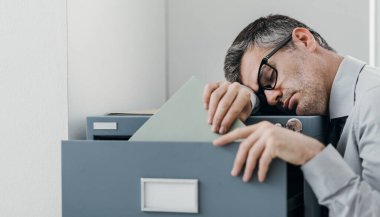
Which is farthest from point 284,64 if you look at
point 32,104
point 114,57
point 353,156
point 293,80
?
point 32,104

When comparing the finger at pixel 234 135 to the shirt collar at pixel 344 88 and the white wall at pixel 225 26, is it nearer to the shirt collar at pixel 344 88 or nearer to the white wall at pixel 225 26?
the shirt collar at pixel 344 88

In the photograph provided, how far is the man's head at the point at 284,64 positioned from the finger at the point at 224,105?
0.19 m

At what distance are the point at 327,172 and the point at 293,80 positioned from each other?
32 centimetres

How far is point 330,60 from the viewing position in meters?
0.98

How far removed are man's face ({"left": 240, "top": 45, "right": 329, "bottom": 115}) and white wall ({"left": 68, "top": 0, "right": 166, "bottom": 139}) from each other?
27 centimetres

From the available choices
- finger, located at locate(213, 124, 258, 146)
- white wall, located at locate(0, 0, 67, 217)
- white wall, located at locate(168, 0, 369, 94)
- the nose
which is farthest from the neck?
white wall, located at locate(0, 0, 67, 217)

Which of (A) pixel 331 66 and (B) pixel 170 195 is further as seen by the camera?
(A) pixel 331 66

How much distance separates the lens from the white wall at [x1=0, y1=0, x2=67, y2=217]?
2.70ft

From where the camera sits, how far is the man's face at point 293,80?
89 centimetres

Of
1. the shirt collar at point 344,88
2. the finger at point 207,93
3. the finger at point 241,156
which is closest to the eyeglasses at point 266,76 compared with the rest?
the shirt collar at point 344,88

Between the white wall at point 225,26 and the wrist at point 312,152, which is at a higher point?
the white wall at point 225,26

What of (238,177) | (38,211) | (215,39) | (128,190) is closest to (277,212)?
(238,177)

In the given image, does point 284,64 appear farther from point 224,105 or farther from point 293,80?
point 224,105

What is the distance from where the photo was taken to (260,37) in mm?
953
